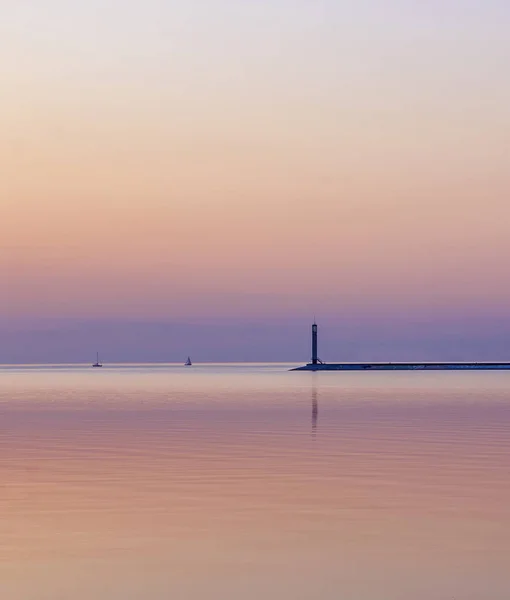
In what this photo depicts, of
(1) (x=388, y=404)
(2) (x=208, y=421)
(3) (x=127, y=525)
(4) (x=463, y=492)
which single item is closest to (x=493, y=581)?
(3) (x=127, y=525)

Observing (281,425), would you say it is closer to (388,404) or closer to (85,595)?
(388,404)

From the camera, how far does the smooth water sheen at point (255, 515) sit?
17828mm

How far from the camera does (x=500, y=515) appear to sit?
25.1 meters

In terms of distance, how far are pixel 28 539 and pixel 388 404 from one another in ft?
212

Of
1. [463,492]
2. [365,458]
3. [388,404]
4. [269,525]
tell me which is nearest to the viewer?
[269,525]

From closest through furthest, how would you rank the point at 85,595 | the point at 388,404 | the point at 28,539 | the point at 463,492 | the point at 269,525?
the point at 85,595
the point at 28,539
the point at 269,525
the point at 463,492
the point at 388,404

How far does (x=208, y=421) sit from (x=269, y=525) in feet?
129

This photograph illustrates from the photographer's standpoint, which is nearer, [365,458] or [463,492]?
[463,492]

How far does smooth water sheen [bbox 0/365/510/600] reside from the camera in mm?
17828

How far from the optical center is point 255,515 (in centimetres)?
2522

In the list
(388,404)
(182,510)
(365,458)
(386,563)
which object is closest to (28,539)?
(182,510)

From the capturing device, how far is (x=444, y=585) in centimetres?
1748

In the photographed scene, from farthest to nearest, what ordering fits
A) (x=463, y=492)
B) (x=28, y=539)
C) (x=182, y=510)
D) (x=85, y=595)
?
(x=463, y=492) → (x=182, y=510) → (x=28, y=539) → (x=85, y=595)

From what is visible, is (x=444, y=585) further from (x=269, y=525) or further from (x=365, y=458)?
(x=365, y=458)
